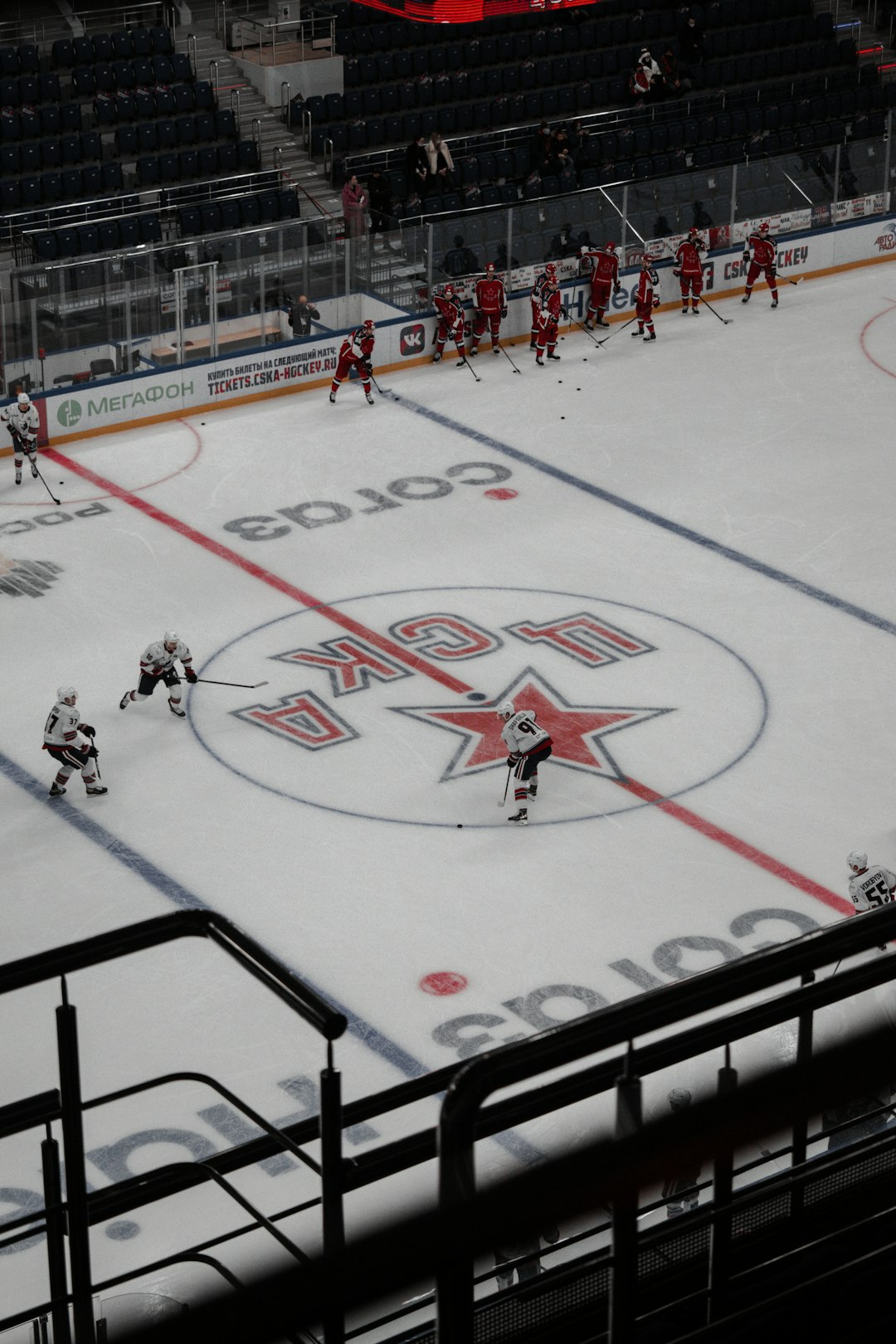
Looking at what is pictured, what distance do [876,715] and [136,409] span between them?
30.6 feet

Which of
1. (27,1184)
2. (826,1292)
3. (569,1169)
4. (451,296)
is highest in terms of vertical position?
(569,1169)

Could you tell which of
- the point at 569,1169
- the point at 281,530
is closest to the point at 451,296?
the point at 281,530

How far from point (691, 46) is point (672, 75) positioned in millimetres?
1095

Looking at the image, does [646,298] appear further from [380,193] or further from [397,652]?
[397,652]

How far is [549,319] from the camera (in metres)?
21.8

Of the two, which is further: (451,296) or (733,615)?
(451,296)

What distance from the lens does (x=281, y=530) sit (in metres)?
17.8

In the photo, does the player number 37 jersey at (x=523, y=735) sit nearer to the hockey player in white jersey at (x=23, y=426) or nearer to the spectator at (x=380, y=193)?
the hockey player in white jersey at (x=23, y=426)

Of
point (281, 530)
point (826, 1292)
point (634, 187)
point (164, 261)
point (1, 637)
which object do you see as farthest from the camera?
point (634, 187)

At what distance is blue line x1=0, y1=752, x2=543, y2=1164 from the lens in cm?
983

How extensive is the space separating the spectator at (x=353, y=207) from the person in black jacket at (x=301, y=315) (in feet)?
3.13

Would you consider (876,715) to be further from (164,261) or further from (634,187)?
(634,187)

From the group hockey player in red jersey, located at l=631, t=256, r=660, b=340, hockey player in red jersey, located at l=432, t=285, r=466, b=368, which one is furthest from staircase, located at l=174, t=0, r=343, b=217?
hockey player in red jersey, located at l=631, t=256, r=660, b=340

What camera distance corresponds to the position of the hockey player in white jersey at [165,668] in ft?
44.8
